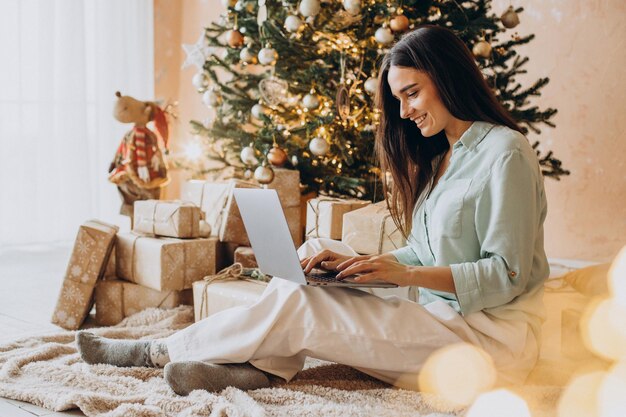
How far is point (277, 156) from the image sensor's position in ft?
8.35

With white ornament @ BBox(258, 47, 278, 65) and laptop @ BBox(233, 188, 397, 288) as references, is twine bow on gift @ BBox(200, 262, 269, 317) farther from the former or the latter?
white ornament @ BBox(258, 47, 278, 65)

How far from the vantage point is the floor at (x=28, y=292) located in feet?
4.80

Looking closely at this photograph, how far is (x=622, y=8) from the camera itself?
3.10 m

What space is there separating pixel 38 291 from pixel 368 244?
1483 mm

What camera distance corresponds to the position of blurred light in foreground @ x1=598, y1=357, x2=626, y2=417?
4.52 feet

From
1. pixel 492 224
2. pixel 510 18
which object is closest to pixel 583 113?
pixel 510 18

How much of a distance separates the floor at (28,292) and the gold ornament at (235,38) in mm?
1228

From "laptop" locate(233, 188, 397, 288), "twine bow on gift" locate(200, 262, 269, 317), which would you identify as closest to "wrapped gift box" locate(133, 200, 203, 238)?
"twine bow on gift" locate(200, 262, 269, 317)

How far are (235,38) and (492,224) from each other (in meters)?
1.73

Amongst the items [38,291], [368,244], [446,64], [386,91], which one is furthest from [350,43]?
[38,291]

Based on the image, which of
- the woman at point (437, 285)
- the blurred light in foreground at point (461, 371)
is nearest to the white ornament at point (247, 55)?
the woman at point (437, 285)

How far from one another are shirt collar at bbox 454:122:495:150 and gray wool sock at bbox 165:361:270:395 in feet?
2.16

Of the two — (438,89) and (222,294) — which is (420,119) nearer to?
(438,89)

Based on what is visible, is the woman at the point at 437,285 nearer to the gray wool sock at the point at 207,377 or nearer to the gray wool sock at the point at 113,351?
the gray wool sock at the point at 207,377
